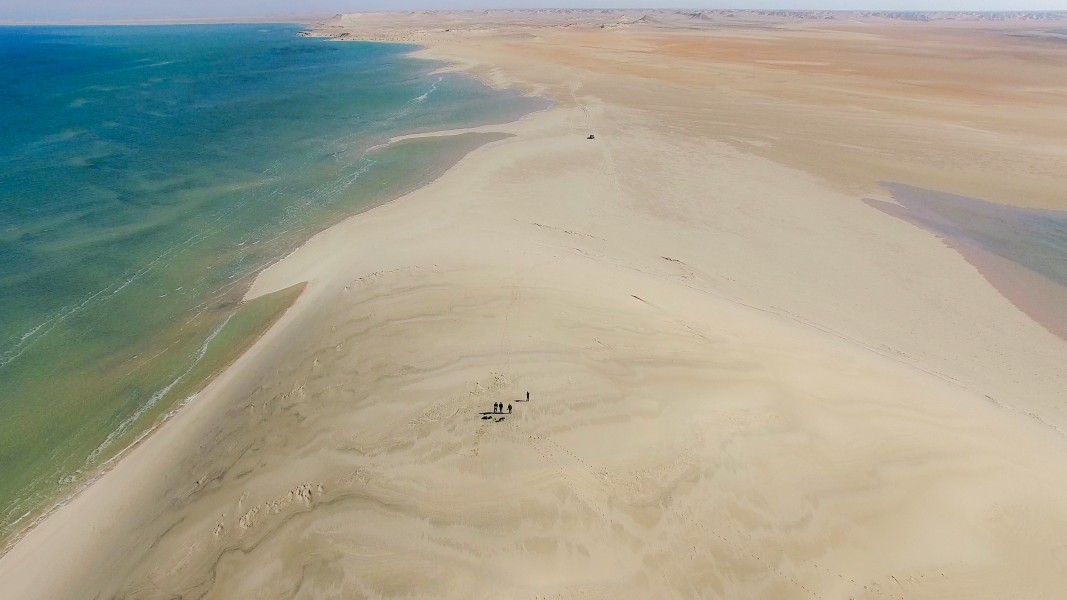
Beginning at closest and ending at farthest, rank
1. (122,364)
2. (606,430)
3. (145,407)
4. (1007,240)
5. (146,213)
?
(606,430)
(145,407)
(122,364)
(1007,240)
(146,213)

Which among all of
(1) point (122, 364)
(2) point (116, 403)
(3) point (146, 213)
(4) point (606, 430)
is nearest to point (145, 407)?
(2) point (116, 403)

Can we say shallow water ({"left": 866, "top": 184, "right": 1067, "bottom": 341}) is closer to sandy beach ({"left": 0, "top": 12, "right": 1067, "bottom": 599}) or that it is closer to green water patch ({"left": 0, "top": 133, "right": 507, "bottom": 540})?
sandy beach ({"left": 0, "top": 12, "right": 1067, "bottom": 599})

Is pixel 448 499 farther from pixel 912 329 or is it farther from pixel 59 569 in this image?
pixel 912 329

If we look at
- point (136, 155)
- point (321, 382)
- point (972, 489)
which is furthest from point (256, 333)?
point (136, 155)

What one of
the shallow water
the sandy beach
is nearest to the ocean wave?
the sandy beach

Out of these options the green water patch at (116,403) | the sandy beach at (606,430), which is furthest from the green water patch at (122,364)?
the sandy beach at (606,430)

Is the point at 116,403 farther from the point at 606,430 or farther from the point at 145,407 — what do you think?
the point at 606,430

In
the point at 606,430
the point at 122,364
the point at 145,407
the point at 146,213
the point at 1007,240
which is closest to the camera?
the point at 606,430
